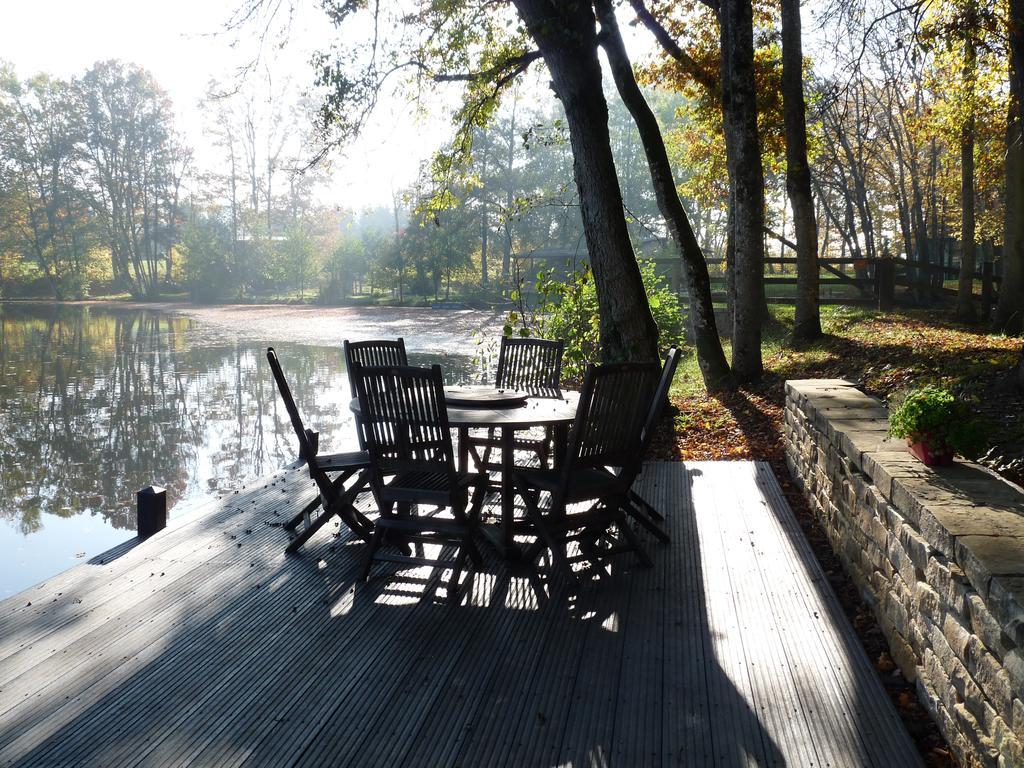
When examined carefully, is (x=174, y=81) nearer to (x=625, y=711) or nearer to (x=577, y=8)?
(x=577, y=8)

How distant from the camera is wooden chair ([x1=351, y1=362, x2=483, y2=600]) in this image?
364 centimetres

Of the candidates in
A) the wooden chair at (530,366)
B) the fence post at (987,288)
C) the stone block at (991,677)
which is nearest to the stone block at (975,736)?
the stone block at (991,677)

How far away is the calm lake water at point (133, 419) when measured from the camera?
6.68 m

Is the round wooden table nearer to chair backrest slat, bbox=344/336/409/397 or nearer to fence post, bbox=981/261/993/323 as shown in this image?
chair backrest slat, bbox=344/336/409/397

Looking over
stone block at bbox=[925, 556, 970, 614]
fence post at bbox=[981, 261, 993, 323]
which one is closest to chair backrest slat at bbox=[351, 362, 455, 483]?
stone block at bbox=[925, 556, 970, 614]

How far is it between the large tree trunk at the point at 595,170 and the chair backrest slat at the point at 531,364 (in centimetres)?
190

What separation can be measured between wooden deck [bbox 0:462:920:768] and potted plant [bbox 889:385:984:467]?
→ 79 cm

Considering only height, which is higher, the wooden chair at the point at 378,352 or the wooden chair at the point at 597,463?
the wooden chair at the point at 378,352

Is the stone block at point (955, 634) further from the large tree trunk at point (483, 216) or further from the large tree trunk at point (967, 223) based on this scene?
the large tree trunk at point (483, 216)

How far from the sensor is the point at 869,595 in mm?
3416

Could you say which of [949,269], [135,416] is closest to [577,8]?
[135,416]

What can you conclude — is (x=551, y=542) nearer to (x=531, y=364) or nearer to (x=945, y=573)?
(x=945, y=573)

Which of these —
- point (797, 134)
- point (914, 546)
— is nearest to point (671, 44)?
point (797, 134)

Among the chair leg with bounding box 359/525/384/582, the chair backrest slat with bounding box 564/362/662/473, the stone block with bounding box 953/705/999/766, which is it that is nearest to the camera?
the stone block with bounding box 953/705/999/766
